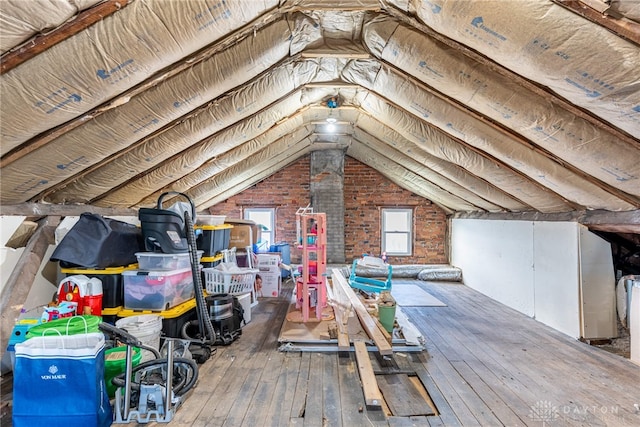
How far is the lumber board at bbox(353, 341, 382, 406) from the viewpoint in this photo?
7.61 feet

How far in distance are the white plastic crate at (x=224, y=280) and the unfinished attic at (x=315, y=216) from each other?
28mm

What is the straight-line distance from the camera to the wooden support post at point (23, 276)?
269 cm

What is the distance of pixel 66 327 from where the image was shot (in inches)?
80.7

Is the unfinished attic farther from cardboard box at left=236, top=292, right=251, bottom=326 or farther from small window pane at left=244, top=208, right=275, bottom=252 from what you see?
small window pane at left=244, top=208, right=275, bottom=252

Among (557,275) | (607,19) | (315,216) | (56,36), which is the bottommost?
(557,275)

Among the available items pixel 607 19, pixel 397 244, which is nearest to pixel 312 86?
pixel 607 19

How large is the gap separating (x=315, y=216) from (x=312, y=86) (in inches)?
58.0

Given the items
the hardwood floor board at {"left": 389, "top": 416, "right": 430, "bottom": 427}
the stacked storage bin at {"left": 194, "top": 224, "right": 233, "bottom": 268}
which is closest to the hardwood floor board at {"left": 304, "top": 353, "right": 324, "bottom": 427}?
the hardwood floor board at {"left": 389, "top": 416, "right": 430, "bottom": 427}

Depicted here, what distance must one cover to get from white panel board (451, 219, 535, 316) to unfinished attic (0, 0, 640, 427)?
63 mm

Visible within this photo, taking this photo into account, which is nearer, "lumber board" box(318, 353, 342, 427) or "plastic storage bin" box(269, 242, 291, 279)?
"lumber board" box(318, 353, 342, 427)

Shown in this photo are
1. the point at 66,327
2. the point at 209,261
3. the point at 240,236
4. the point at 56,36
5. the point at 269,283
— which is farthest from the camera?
the point at 269,283

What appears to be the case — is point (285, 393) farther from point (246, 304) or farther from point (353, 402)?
point (246, 304)

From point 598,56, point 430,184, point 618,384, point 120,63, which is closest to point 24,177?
A: point 120,63

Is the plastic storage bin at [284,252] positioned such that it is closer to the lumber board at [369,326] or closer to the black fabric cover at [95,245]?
the lumber board at [369,326]
